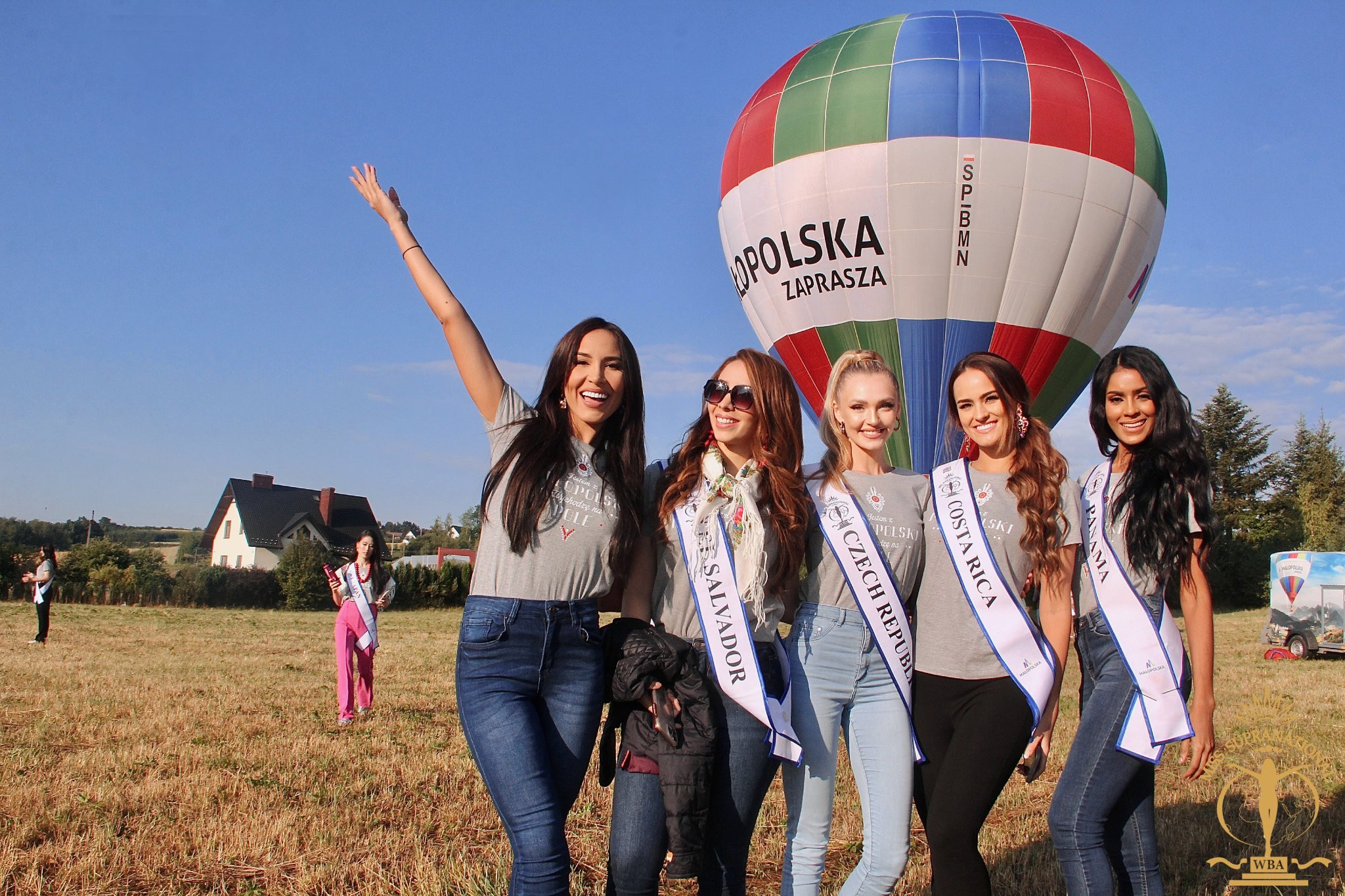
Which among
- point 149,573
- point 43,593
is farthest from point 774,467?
point 149,573

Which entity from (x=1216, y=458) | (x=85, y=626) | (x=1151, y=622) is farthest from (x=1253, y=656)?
(x=1216, y=458)

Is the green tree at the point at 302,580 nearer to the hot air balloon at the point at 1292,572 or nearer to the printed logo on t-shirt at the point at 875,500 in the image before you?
the hot air balloon at the point at 1292,572

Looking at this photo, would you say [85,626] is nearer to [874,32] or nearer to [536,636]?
[874,32]

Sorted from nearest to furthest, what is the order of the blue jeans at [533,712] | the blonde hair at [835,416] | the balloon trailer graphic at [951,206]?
the blue jeans at [533,712], the blonde hair at [835,416], the balloon trailer graphic at [951,206]

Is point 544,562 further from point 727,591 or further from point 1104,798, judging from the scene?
point 1104,798

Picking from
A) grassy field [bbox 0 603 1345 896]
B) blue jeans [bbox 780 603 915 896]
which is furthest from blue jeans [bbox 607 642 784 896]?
grassy field [bbox 0 603 1345 896]

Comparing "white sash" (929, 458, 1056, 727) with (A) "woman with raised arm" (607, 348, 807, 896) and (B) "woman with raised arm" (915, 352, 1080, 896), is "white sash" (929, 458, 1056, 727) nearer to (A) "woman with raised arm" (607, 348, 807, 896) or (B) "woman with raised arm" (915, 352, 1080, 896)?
(B) "woman with raised arm" (915, 352, 1080, 896)

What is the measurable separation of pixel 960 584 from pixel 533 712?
1.64 metres

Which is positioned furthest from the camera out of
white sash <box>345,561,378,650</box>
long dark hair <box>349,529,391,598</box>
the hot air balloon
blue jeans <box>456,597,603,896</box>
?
the hot air balloon

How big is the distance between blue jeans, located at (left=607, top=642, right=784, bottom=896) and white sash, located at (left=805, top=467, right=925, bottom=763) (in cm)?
45

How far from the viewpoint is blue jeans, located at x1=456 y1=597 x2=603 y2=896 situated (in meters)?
2.85

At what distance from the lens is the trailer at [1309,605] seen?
17.4m

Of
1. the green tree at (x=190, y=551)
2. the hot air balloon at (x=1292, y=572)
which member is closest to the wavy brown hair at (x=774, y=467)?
the hot air balloon at (x=1292, y=572)

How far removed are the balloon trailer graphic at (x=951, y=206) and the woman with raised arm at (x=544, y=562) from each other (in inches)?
456
